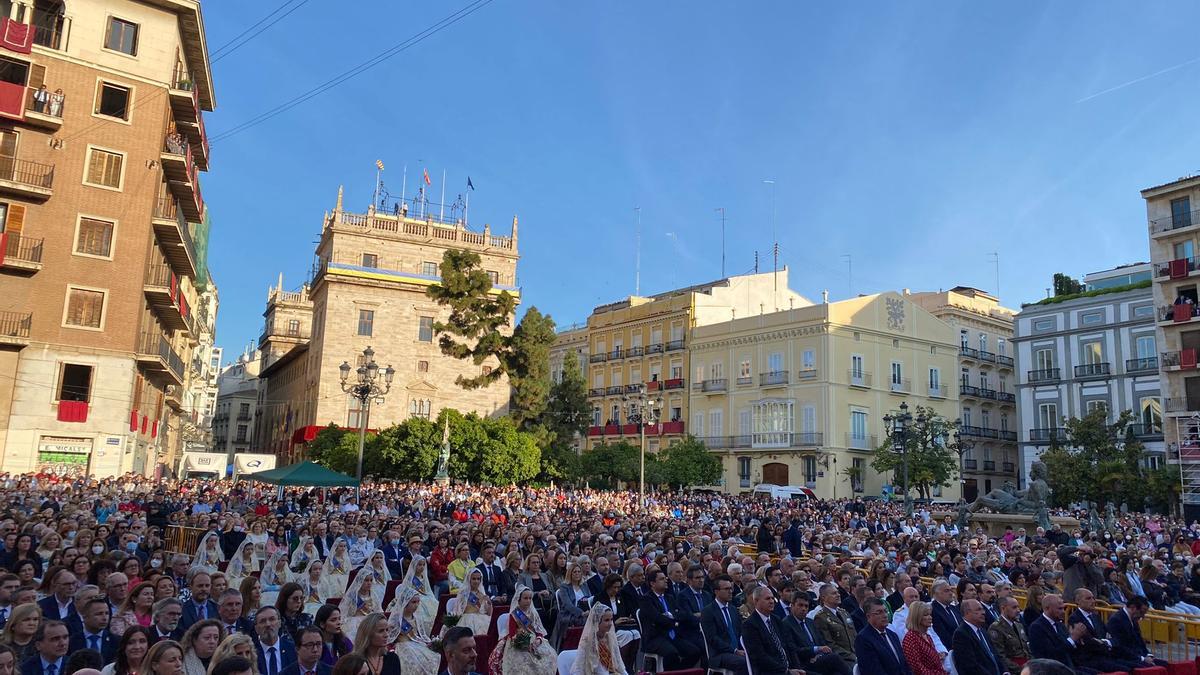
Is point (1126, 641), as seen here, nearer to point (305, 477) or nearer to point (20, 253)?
point (305, 477)

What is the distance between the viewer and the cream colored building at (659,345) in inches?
2162

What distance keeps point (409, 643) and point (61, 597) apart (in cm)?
300

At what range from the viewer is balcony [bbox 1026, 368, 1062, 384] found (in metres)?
45.7

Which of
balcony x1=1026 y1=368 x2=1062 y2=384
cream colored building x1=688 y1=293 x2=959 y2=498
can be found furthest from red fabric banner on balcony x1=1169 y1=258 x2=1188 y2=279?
cream colored building x1=688 y1=293 x2=959 y2=498

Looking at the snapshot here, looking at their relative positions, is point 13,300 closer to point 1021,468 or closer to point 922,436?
point 922,436

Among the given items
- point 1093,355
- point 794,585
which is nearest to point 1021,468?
point 1093,355

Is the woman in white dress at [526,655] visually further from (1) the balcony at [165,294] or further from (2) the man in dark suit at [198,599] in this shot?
(1) the balcony at [165,294]

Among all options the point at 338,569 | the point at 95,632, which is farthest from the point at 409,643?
the point at 338,569

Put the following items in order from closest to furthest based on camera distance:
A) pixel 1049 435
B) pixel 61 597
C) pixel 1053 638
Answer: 1. pixel 61 597
2. pixel 1053 638
3. pixel 1049 435

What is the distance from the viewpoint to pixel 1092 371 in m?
44.2

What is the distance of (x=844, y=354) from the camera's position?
47.5 meters

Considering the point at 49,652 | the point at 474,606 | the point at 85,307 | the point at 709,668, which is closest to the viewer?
the point at 49,652

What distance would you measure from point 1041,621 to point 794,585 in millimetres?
2542

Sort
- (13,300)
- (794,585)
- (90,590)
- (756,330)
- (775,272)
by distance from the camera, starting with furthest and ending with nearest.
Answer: (775,272)
(756,330)
(13,300)
(794,585)
(90,590)
